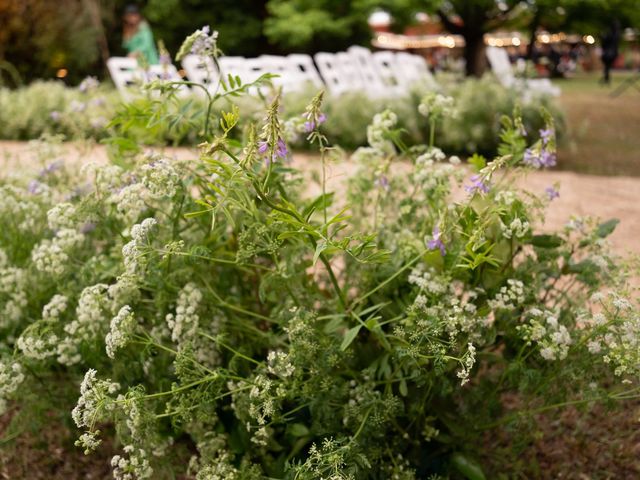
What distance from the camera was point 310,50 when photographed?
65.8ft

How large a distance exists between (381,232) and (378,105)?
21.0 feet

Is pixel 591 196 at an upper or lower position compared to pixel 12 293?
lower

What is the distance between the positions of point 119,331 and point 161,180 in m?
0.38

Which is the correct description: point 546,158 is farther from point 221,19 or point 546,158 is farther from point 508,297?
point 221,19

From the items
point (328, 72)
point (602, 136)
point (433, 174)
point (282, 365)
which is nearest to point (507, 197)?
point (433, 174)

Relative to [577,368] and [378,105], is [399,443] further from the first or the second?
[378,105]

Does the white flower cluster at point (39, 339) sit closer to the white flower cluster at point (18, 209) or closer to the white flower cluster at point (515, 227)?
the white flower cluster at point (18, 209)

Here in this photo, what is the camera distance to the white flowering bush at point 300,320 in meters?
1.92

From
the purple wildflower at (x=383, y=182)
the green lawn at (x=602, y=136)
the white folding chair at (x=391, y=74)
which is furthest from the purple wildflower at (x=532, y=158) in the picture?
the white folding chair at (x=391, y=74)


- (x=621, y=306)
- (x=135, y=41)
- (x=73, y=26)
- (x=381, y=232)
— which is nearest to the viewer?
(x=621, y=306)

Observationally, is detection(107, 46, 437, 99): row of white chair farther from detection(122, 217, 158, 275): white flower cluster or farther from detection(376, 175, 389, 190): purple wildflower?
detection(122, 217, 158, 275): white flower cluster

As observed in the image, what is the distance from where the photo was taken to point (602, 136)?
10867mm

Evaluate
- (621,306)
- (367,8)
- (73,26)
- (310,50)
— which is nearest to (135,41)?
(73,26)

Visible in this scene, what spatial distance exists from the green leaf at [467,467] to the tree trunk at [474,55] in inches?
568
